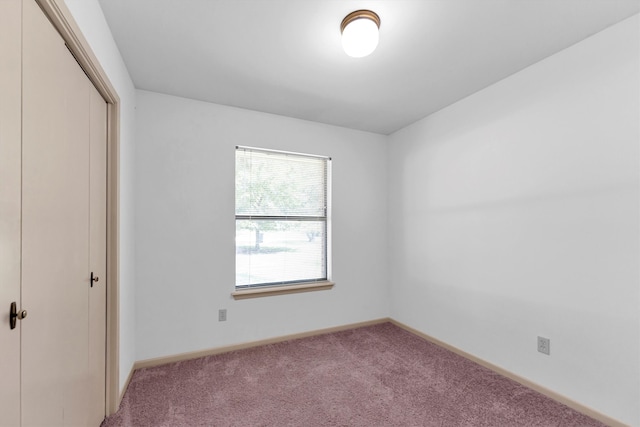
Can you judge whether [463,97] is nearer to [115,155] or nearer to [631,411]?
[631,411]

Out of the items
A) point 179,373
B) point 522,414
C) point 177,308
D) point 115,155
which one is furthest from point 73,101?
point 522,414

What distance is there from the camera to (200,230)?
2.87 meters

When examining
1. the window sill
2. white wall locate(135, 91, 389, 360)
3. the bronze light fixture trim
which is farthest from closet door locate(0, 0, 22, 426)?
the window sill

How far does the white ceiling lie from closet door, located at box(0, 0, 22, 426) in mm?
965

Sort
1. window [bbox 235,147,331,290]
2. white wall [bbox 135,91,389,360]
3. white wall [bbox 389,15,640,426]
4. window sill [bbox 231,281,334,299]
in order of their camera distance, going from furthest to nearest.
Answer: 1. window [bbox 235,147,331,290]
2. window sill [bbox 231,281,334,299]
3. white wall [bbox 135,91,389,360]
4. white wall [bbox 389,15,640,426]

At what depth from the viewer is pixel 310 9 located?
5.63ft

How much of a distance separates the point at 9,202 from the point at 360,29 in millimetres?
1822

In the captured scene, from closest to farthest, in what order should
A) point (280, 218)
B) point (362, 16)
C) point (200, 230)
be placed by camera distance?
point (362, 16) < point (200, 230) < point (280, 218)

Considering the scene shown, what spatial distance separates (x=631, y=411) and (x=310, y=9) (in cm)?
310

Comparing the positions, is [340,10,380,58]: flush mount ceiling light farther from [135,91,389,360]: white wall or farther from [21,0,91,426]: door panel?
[135,91,389,360]: white wall

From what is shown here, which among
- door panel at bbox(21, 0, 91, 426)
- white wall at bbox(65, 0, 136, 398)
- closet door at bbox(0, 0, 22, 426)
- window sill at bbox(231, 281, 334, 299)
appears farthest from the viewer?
window sill at bbox(231, 281, 334, 299)

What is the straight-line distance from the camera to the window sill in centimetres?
302

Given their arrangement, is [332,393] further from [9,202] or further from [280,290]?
[9,202]

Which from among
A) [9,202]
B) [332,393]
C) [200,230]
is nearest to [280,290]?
[200,230]
